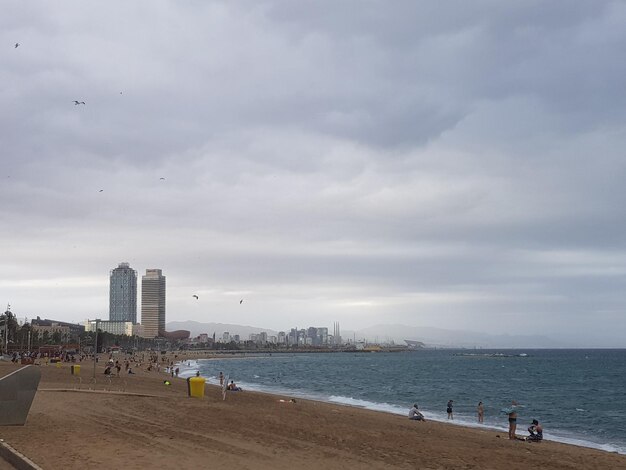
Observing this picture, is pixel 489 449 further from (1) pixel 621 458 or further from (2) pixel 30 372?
(2) pixel 30 372

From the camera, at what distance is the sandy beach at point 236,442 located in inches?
505

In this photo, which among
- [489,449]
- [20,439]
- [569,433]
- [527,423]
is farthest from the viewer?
[527,423]

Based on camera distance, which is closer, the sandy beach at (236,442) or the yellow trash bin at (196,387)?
the sandy beach at (236,442)

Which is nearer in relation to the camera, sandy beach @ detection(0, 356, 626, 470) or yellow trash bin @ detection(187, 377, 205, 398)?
sandy beach @ detection(0, 356, 626, 470)

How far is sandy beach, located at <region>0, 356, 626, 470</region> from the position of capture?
42.1ft

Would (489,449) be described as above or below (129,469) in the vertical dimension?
below

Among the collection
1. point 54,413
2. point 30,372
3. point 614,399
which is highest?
point 30,372

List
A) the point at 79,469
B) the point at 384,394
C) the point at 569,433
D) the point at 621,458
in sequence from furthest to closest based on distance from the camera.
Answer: the point at 384,394, the point at 569,433, the point at 621,458, the point at 79,469

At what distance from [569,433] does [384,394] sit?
74.8 ft

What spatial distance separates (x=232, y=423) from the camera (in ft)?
65.6

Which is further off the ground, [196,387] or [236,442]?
[236,442]

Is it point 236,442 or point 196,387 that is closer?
point 236,442

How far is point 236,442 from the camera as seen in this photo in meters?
15.6

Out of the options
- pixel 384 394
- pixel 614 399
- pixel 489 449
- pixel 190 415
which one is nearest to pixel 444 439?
pixel 489 449
